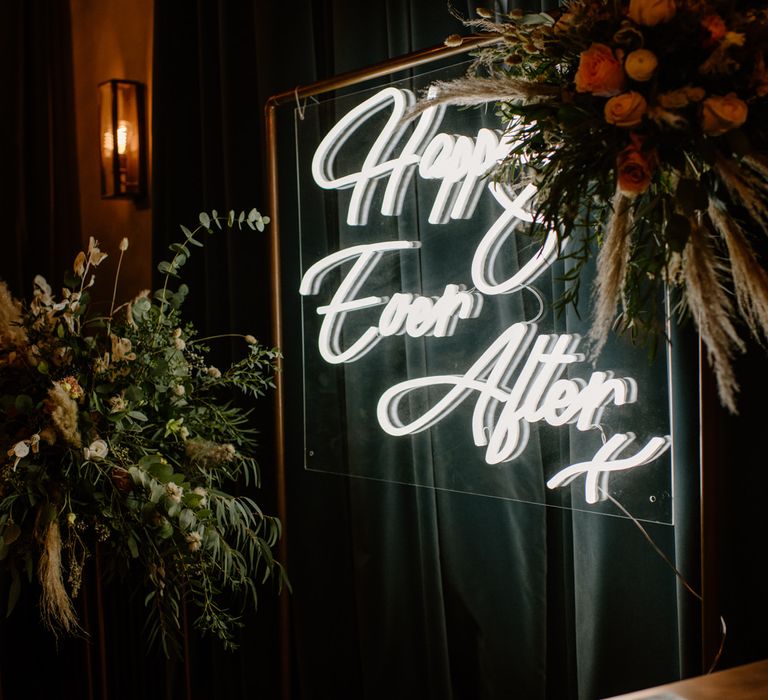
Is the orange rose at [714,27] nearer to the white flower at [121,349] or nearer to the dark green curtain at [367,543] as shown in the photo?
the dark green curtain at [367,543]

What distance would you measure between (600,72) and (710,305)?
0.34 metres

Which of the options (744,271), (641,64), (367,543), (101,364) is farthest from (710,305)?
(367,543)

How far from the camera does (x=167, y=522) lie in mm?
1648

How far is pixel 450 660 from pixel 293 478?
0.66m

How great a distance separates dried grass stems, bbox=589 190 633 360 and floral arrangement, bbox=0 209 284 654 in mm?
899

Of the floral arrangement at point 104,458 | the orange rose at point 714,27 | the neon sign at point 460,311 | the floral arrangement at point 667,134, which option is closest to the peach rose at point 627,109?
the floral arrangement at point 667,134

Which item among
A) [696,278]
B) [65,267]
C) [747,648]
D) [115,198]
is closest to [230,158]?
[115,198]

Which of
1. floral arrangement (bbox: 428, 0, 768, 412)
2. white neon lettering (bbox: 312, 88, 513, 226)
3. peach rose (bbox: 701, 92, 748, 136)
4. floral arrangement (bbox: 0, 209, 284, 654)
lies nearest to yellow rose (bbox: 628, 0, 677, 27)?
floral arrangement (bbox: 428, 0, 768, 412)

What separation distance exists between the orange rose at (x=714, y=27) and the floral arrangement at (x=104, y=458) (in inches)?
42.1

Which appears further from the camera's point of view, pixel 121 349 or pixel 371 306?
pixel 371 306

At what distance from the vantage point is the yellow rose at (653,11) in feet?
3.52

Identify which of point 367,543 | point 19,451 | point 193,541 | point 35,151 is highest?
point 35,151

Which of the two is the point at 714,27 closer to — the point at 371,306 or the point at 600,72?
the point at 600,72

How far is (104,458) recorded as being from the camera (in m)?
1.64
